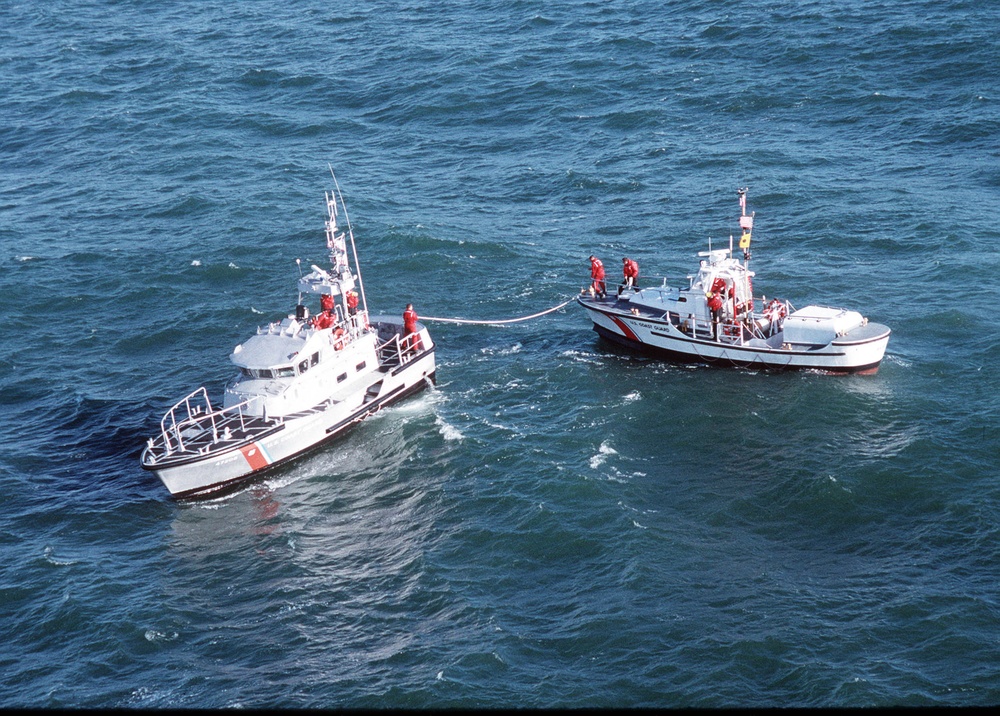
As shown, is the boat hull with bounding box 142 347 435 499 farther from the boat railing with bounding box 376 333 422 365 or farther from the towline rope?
the towline rope

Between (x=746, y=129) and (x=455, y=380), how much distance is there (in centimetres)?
3675

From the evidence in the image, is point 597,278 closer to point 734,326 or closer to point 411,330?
point 734,326

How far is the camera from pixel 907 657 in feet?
123

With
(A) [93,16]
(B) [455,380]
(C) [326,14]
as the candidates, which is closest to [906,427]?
(B) [455,380]

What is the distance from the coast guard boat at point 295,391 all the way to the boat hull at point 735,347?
985cm

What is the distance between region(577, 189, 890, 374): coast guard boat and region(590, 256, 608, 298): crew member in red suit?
0.89 m

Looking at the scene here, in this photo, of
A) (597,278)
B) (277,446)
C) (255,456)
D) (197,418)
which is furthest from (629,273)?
(197,418)

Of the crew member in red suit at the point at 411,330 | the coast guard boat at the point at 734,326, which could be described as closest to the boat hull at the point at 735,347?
the coast guard boat at the point at 734,326

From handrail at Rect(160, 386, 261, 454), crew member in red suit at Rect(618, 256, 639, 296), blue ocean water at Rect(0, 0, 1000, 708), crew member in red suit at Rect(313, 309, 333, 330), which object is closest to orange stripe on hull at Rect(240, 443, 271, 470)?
blue ocean water at Rect(0, 0, 1000, 708)

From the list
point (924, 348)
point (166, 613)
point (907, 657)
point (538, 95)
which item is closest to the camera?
point (907, 657)

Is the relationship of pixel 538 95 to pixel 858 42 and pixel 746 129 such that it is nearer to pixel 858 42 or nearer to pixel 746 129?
pixel 746 129

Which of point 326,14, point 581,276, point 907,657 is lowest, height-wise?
point 907,657

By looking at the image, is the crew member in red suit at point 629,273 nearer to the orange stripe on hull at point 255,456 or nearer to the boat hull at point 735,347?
the boat hull at point 735,347

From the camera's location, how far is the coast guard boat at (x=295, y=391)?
5028 cm
